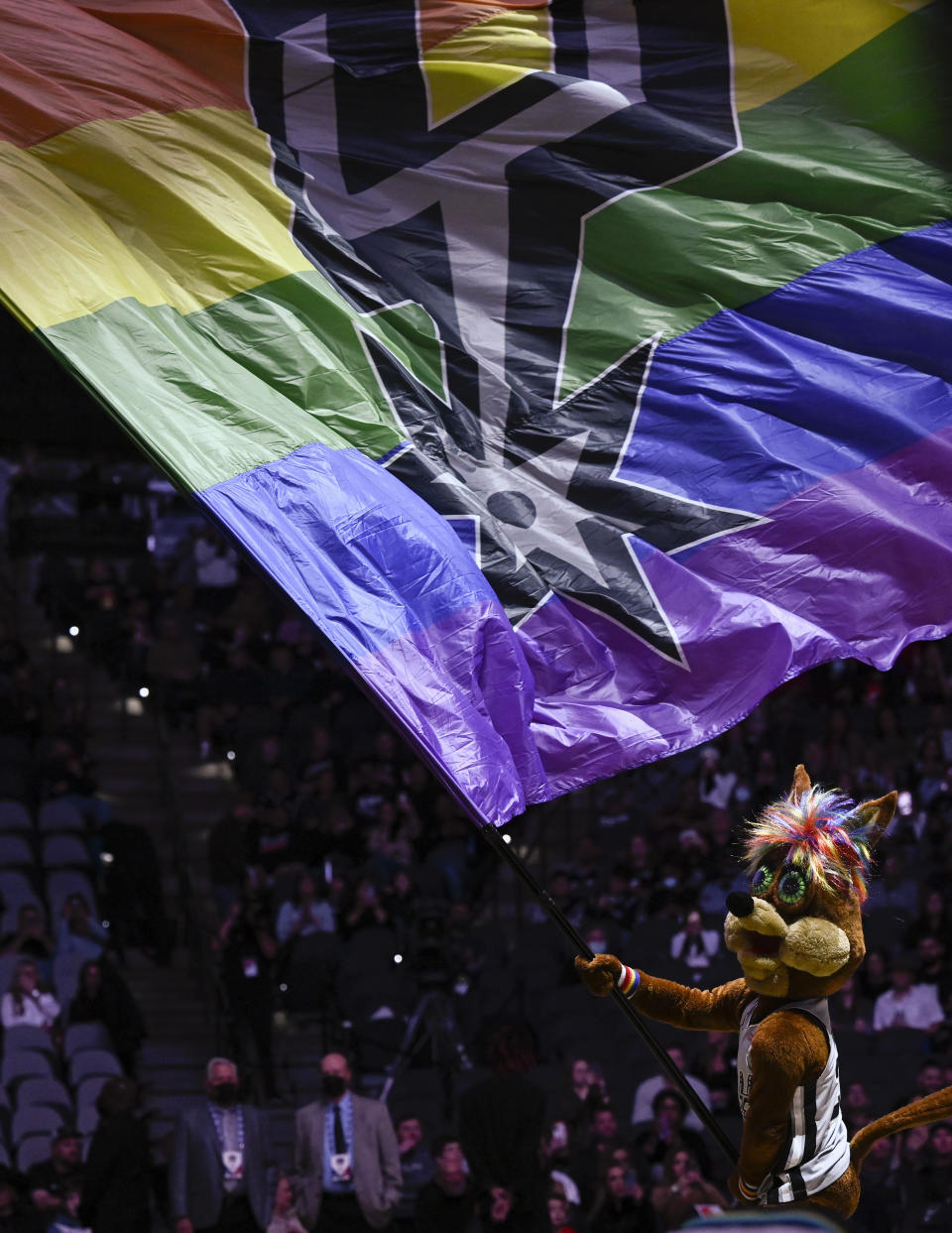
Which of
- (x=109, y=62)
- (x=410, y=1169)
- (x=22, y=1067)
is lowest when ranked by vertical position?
(x=410, y=1169)

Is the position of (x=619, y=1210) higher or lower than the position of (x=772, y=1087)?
lower

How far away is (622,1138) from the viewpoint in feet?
33.8

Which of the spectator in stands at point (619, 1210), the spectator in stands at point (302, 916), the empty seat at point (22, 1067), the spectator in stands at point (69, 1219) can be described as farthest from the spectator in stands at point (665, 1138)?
the empty seat at point (22, 1067)

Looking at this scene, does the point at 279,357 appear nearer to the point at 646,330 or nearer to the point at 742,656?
the point at 646,330

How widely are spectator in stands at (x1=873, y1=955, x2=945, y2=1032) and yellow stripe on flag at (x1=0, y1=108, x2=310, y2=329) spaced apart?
7.70 meters

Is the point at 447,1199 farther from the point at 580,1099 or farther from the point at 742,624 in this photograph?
the point at 742,624

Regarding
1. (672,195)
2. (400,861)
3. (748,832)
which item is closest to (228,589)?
(400,861)

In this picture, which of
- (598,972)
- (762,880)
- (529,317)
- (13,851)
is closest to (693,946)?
(13,851)

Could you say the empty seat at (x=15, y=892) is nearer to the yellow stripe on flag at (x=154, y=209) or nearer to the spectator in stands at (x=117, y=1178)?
the spectator in stands at (x=117, y=1178)

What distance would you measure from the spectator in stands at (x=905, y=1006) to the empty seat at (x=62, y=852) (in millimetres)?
5493

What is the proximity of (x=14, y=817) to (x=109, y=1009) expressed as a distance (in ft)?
7.15

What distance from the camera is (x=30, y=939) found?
37.0 ft

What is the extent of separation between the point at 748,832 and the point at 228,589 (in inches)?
460

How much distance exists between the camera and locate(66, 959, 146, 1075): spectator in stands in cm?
1073
